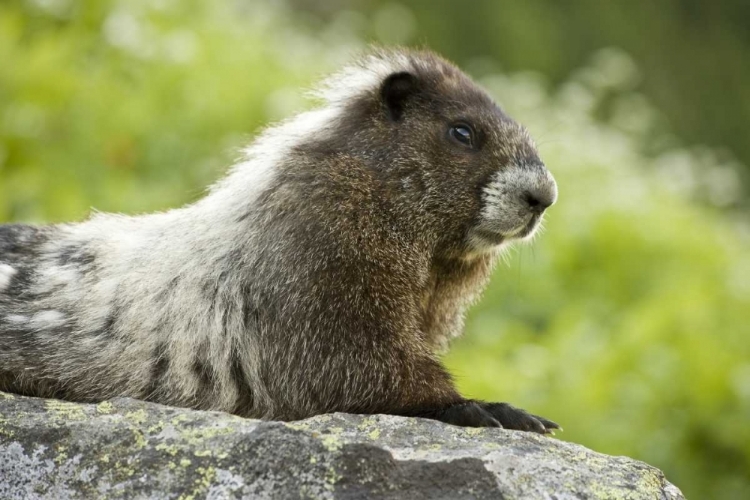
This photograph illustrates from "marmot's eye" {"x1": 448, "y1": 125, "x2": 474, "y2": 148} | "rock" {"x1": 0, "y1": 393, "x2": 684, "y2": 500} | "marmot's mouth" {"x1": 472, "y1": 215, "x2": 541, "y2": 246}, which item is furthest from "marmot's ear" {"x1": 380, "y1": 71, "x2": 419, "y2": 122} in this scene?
"rock" {"x1": 0, "y1": 393, "x2": 684, "y2": 500}

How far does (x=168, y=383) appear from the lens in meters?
4.61

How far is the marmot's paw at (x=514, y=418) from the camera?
4355 millimetres

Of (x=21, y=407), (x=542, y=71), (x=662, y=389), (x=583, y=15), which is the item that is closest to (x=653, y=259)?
(x=662, y=389)

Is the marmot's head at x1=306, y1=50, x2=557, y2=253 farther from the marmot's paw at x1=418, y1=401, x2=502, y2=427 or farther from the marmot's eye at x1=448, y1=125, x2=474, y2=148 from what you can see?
the marmot's paw at x1=418, y1=401, x2=502, y2=427

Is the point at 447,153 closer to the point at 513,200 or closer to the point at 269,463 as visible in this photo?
the point at 513,200

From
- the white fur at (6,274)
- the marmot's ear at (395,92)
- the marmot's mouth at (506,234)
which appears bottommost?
the white fur at (6,274)

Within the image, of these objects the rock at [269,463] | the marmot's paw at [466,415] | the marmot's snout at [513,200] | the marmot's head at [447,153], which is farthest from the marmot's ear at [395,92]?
the rock at [269,463]

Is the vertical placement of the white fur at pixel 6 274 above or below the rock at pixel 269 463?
above

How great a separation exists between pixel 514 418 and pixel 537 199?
1204 mm

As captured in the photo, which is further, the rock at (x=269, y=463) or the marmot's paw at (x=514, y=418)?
the marmot's paw at (x=514, y=418)

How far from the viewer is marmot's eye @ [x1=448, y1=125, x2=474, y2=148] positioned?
5.18 meters

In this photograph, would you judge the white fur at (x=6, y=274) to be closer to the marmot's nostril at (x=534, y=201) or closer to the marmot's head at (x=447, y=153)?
the marmot's head at (x=447, y=153)

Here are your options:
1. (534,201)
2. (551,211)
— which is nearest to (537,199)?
(534,201)

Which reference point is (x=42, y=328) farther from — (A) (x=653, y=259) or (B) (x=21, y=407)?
(A) (x=653, y=259)
